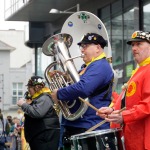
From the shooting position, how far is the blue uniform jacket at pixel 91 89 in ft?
20.0

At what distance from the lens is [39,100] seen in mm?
9055

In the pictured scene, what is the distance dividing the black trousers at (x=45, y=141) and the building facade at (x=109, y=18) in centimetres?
1248

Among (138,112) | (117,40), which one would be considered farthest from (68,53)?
(117,40)

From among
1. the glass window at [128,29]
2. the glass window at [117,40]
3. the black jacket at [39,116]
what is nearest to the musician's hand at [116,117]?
the black jacket at [39,116]

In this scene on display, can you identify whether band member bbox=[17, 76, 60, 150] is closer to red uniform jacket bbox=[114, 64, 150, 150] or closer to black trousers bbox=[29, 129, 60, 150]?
black trousers bbox=[29, 129, 60, 150]

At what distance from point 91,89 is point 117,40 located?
17.8m

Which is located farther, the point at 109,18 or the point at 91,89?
the point at 109,18

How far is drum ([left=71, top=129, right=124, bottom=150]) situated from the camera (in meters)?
5.46

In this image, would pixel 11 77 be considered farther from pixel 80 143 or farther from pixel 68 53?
pixel 80 143

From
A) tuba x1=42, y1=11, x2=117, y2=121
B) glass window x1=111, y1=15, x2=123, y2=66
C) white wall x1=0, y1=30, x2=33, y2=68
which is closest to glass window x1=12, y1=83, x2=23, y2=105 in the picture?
white wall x1=0, y1=30, x2=33, y2=68

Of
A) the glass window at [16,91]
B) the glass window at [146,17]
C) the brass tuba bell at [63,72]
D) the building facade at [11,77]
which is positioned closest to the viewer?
the brass tuba bell at [63,72]

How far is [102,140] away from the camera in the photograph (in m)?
5.47

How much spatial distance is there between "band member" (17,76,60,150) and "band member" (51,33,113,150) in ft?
7.82

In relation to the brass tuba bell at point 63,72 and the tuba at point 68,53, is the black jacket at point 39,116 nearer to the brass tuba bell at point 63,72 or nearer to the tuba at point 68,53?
the tuba at point 68,53
